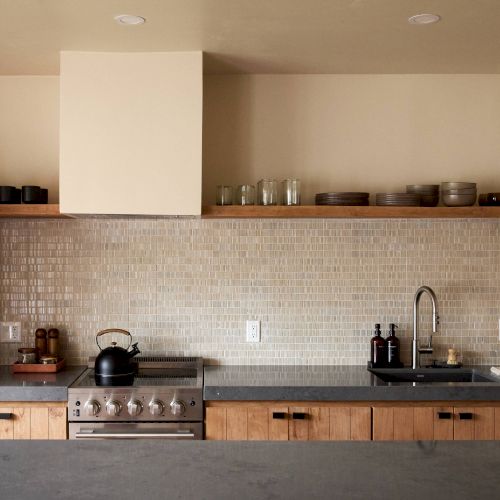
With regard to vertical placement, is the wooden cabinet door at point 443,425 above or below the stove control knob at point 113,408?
below

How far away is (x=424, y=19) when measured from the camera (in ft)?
8.94

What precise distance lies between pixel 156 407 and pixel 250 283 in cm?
94

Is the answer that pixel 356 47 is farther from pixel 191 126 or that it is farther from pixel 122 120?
pixel 122 120

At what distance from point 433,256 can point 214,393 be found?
1.48 m

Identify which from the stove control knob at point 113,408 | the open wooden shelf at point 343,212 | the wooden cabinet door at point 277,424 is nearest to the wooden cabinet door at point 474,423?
the wooden cabinet door at point 277,424

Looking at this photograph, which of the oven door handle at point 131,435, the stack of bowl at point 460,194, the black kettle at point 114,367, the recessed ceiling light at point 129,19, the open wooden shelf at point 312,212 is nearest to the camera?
the recessed ceiling light at point 129,19

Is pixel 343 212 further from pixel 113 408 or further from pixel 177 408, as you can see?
pixel 113 408

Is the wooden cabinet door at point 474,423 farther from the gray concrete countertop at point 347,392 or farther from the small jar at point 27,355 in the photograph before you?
the small jar at point 27,355

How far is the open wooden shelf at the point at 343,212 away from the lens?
3.32 m

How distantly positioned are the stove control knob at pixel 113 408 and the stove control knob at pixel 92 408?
46 mm

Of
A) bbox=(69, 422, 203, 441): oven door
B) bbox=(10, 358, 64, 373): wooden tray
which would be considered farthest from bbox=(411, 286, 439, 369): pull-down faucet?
bbox=(10, 358, 64, 373): wooden tray

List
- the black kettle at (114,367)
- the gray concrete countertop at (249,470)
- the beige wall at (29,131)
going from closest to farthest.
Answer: the gray concrete countertop at (249,470), the black kettle at (114,367), the beige wall at (29,131)

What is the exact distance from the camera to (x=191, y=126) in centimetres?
323

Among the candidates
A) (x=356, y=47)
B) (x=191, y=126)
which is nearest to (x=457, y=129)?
(x=356, y=47)
